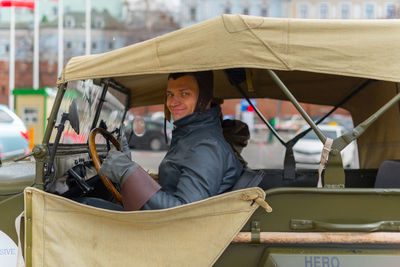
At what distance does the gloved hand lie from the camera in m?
2.11

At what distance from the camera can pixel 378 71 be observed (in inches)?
78.6

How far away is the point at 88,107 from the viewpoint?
2.84 meters

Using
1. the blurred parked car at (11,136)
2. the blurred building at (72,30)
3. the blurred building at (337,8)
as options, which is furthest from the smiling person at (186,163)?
the blurred building at (337,8)

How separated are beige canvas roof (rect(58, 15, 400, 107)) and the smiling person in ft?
1.44

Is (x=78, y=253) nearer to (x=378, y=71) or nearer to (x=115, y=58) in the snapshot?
(x=115, y=58)

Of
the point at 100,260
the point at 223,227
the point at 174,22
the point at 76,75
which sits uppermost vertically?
the point at 174,22

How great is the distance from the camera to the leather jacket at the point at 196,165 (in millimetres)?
2094

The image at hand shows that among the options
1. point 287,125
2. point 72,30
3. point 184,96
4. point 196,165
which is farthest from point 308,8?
point 196,165

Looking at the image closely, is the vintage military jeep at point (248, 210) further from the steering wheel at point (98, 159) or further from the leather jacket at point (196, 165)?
the steering wheel at point (98, 159)

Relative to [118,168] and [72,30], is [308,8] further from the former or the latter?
[118,168]

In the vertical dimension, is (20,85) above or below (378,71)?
above

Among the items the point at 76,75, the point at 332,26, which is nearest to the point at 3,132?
the point at 76,75

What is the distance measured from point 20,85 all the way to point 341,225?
116 ft

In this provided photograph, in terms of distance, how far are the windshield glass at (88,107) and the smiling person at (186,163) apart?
43cm
